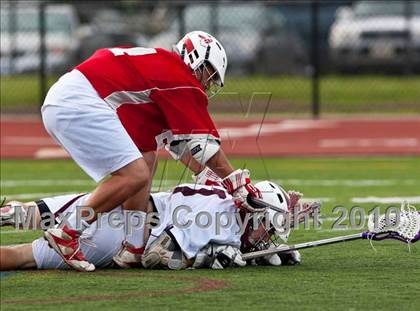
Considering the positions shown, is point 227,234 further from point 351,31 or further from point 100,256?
point 351,31

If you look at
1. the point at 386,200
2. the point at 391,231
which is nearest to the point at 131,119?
the point at 391,231

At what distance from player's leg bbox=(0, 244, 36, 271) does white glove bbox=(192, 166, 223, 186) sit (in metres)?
1.17

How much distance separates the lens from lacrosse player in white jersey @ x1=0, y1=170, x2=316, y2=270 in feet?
23.9

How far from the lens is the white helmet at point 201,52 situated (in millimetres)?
7434

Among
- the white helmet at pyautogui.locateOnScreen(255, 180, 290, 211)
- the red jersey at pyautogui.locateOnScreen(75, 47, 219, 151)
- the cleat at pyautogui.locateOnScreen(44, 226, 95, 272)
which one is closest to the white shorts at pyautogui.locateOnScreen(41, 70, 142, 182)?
the red jersey at pyautogui.locateOnScreen(75, 47, 219, 151)

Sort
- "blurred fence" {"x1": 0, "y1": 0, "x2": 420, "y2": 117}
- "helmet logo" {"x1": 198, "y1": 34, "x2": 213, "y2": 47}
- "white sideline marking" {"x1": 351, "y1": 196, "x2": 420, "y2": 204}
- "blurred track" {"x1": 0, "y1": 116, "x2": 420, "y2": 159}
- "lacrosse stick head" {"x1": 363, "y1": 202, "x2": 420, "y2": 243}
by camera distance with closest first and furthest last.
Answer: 1. "lacrosse stick head" {"x1": 363, "y1": 202, "x2": 420, "y2": 243}
2. "helmet logo" {"x1": 198, "y1": 34, "x2": 213, "y2": 47}
3. "white sideline marking" {"x1": 351, "y1": 196, "x2": 420, "y2": 204}
4. "blurred track" {"x1": 0, "y1": 116, "x2": 420, "y2": 159}
5. "blurred fence" {"x1": 0, "y1": 0, "x2": 420, "y2": 117}

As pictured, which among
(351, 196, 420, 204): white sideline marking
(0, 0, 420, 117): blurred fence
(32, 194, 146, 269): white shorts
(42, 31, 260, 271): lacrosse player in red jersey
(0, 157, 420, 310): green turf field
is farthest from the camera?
(0, 0, 420, 117): blurred fence

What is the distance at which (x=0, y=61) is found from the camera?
2342 cm

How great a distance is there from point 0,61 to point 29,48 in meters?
0.64

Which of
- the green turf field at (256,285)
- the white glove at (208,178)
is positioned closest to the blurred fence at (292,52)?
Result: the green turf field at (256,285)

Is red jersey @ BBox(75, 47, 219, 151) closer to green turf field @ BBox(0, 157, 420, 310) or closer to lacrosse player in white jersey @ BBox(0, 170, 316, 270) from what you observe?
lacrosse player in white jersey @ BBox(0, 170, 316, 270)

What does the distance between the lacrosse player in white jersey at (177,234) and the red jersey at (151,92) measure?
18.0 inches

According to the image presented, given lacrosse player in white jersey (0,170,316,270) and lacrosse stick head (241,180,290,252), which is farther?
lacrosse stick head (241,180,290,252)

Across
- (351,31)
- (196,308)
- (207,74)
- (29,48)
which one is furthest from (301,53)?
(196,308)
